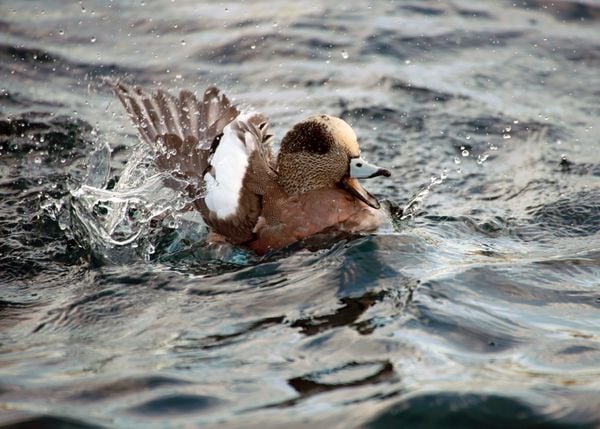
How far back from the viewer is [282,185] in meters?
6.18

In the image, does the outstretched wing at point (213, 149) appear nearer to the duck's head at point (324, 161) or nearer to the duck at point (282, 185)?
the duck at point (282, 185)

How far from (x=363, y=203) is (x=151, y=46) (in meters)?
4.68

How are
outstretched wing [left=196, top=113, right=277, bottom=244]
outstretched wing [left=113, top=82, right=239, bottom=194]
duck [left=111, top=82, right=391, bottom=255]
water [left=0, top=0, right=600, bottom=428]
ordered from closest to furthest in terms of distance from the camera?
water [left=0, top=0, right=600, bottom=428], duck [left=111, top=82, right=391, bottom=255], outstretched wing [left=196, top=113, right=277, bottom=244], outstretched wing [left=113, top=82, right=239, bottom=194]

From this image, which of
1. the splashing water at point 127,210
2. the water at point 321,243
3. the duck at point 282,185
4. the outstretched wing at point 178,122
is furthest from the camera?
the outstretched wing at point 178,122

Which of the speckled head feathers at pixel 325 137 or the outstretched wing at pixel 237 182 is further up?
the speckled head feathers at pixel 325 137

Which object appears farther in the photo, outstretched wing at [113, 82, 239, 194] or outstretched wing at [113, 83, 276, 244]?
outstretched wing at [113, 82, 239, 194]

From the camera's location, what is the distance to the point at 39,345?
4719 millimetres

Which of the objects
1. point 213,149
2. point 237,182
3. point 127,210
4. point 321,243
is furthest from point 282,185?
point 127,210

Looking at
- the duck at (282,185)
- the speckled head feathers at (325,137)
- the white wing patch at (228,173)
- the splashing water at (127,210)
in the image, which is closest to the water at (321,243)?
the splashing water at (127,210)

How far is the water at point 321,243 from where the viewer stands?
4121 millimetres

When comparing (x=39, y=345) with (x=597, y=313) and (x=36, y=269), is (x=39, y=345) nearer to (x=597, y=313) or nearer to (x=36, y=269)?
(x=36, y=269)

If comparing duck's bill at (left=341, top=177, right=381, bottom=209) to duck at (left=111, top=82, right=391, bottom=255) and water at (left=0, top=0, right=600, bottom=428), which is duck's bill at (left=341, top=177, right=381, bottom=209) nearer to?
duck at (left=111, top=82, right=391, bottom=255)

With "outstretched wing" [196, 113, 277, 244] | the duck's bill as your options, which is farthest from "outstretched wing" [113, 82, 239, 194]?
the duck's bill

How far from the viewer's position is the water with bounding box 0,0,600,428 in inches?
162
